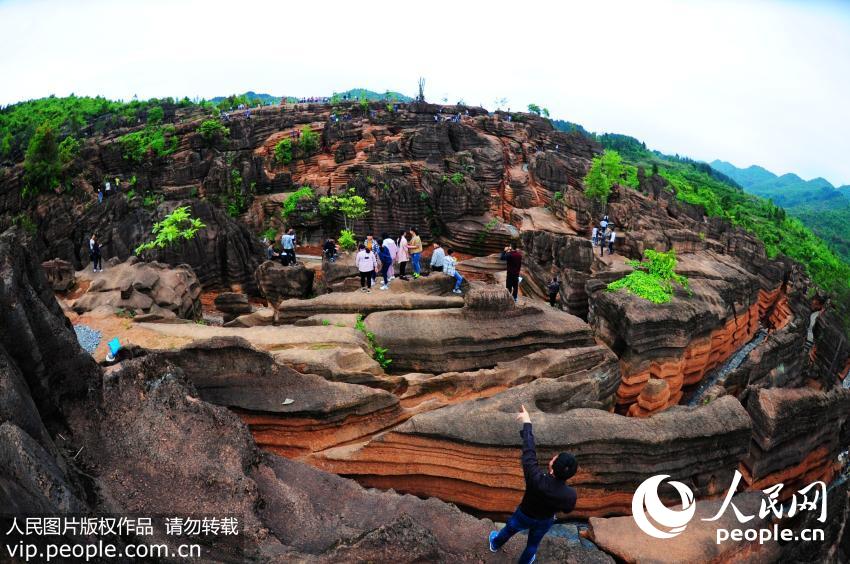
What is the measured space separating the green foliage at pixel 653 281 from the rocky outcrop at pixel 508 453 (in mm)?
5271

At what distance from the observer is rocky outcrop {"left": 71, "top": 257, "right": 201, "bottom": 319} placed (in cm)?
1380

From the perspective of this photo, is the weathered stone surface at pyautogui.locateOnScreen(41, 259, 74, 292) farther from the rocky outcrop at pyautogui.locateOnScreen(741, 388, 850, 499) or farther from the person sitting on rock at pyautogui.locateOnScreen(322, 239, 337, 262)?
the rocky outcrop at pyautogui.locateOnScreen(741, 388, 850, 499)

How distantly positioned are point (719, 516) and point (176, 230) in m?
21.2

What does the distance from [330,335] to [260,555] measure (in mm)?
5606

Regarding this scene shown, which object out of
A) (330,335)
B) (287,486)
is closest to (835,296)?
(330,335)

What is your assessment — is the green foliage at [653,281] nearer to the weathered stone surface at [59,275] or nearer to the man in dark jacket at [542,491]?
the man in dark jacket at [542,491]

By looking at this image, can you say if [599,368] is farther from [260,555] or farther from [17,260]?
[17,260]

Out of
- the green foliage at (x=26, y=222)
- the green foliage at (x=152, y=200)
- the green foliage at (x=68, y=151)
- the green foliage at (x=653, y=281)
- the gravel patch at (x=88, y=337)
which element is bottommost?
the green foliage at (x=26, y=222)

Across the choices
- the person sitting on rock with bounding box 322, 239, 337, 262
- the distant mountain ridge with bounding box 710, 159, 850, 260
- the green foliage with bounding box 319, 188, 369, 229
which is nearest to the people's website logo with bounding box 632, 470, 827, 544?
the person sitting on rock with bounding box 322, 239, 337, 262

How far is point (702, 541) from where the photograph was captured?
22.0 ft

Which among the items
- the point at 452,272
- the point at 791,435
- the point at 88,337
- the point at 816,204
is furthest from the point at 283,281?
the point at 816,204

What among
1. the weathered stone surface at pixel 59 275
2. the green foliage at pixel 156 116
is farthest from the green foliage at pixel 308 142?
the weathered stone surface at pixel 59 275

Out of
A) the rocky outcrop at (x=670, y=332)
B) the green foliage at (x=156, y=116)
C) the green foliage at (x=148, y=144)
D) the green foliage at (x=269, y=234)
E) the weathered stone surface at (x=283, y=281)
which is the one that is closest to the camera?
the rocky outcrop at (x=670, y=332)

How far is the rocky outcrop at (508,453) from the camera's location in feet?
24.0
